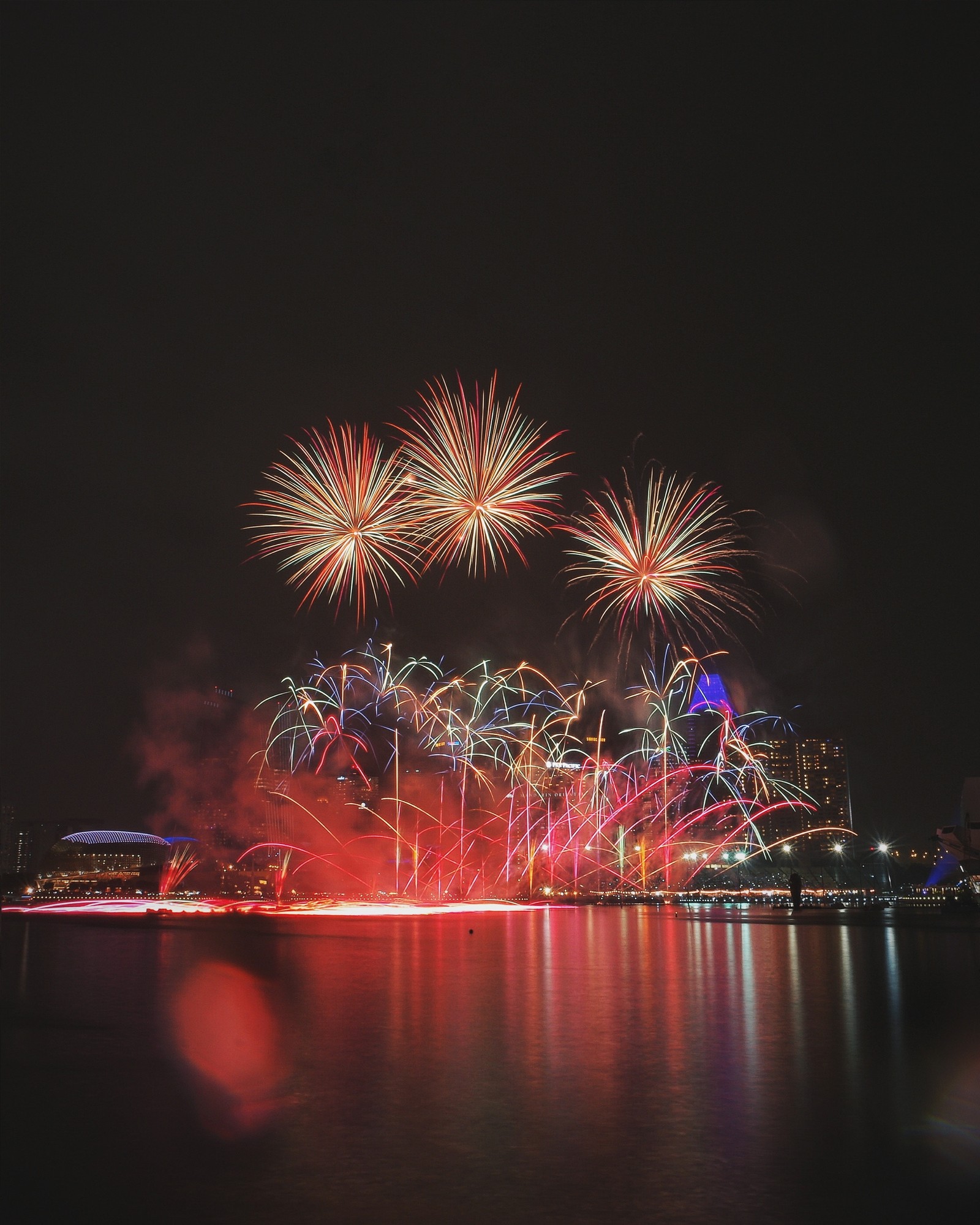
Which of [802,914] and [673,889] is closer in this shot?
[802,914]

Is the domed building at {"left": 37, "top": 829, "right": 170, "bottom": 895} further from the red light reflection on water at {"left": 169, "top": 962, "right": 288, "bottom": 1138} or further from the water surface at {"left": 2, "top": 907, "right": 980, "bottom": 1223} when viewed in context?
the water surface at {"left": 2, "top": 907, "right": 980, "bottom": 1223}

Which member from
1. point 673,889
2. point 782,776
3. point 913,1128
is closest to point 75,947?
point 913,1128

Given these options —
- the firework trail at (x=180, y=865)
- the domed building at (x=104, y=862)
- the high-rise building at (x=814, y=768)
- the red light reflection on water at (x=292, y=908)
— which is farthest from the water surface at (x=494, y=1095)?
the high-rise building at (x=814, y=768)

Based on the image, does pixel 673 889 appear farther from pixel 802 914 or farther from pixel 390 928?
pixel 390 928

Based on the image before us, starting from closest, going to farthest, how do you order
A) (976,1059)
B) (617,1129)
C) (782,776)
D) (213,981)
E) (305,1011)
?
(617,1129) < (976,1059) < (305,1011) < (213,981) < (782,776)

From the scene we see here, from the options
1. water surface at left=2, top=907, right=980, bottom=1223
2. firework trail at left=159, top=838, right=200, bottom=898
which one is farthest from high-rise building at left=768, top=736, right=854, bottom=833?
water surface at left=2, top=907, right=980, bottom=1223

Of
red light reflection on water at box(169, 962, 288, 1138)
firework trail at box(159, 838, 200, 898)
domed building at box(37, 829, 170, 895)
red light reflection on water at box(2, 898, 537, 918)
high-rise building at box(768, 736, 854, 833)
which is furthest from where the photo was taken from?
high-rise building at box(768, 736, 854, 833)

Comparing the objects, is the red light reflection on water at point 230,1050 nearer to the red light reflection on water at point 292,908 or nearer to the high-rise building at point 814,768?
the red light reflection on water at point 292,908

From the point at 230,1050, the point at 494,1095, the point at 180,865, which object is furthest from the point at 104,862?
the point at 494,1095
